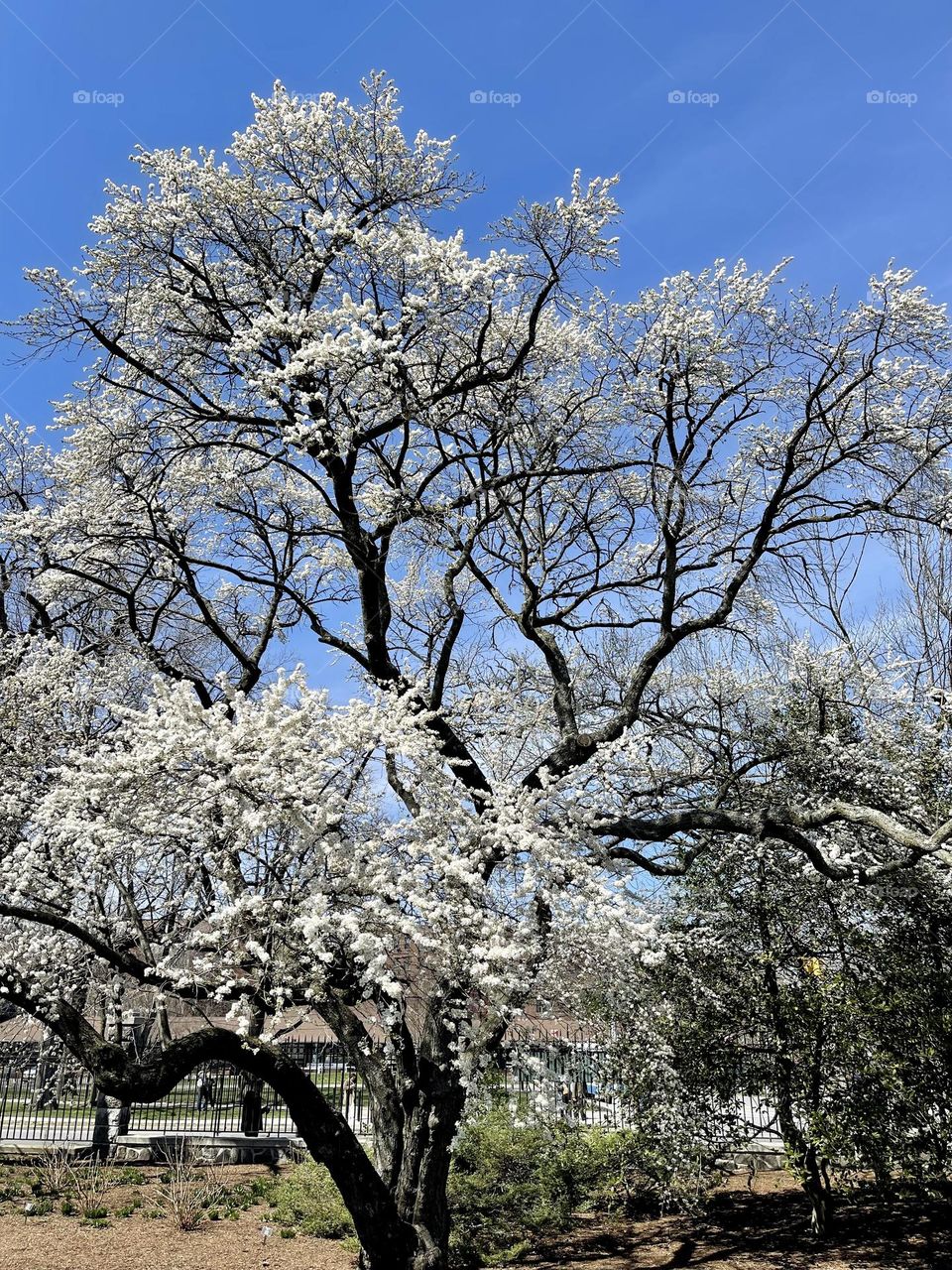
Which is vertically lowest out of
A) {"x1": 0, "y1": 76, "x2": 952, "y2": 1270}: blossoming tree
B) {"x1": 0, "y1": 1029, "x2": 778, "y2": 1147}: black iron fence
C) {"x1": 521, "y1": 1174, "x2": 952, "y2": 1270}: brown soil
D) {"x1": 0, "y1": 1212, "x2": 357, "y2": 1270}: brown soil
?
{"x1": 521, "y1": 1174, "x2": 952, "y2": 1270}: brown soil

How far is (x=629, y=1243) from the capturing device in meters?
8.73

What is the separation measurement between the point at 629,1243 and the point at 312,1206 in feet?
10.9

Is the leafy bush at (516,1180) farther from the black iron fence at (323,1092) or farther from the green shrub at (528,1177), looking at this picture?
the black iron fence at (323,1092)

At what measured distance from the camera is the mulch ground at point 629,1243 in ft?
25.4

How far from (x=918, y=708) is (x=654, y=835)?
344 cm

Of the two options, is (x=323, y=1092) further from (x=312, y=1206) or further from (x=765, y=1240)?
(x=765, y=1240)

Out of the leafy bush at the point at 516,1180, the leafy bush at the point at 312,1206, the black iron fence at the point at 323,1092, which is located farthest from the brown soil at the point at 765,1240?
the leafy bush at the point at 312,1206

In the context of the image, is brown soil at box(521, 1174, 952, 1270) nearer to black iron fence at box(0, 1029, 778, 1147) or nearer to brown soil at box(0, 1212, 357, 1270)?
black iron fence at box(0, 1029, 778, 1147)

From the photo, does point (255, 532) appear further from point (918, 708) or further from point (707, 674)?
point (918, 708)

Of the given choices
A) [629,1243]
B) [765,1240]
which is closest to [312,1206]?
[629,1243]

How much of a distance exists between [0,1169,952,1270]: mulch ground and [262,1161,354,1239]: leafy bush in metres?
0.15

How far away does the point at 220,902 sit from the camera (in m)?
6.09

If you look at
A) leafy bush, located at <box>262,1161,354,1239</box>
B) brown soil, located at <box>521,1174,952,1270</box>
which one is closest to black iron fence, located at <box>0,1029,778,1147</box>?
brown soil, located at <box>521,1174,952,1270</box>

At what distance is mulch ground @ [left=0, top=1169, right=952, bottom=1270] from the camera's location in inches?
304
